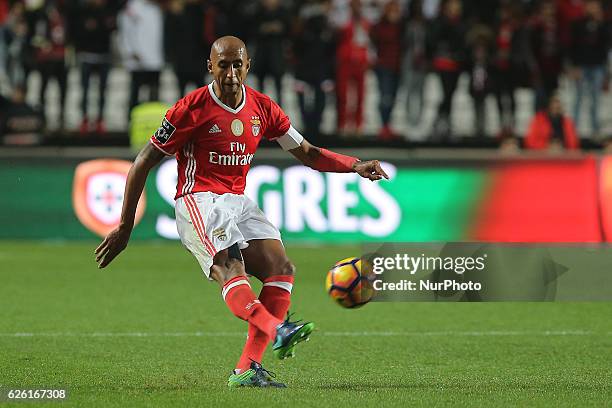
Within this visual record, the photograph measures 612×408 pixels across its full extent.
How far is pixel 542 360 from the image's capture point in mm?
8805

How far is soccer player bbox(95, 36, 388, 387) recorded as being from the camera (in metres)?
7.18

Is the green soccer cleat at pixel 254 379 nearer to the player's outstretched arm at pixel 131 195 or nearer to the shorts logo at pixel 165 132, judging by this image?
the player's outstretched arm at pixel 131 195

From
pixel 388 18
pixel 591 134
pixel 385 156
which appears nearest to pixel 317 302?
pixel 385 156

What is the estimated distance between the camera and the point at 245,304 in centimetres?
704

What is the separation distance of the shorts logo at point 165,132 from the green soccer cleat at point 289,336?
4.43ft

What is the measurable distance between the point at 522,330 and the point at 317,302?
8.06 feet

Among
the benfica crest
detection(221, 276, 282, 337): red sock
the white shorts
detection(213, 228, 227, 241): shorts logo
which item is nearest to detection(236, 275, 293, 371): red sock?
the white shorts

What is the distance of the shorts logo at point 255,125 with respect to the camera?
7469 millimetres

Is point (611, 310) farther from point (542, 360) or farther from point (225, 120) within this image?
point (225, 120)

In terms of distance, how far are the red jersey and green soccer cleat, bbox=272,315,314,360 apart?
3.82 feet

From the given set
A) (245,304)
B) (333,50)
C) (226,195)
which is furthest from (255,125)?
(333,50)

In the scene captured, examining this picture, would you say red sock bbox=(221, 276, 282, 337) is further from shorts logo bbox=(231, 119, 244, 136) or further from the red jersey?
shorts logo bbox=(231, 119, 244, 136)

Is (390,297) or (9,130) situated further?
(9,130)

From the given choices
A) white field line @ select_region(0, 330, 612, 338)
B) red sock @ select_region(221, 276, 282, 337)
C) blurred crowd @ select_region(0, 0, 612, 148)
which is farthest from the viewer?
blurred crowd @ select_region(0, 0, 612, 148)
